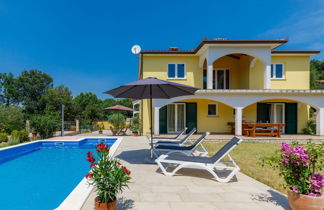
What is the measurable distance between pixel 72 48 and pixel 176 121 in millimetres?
27990

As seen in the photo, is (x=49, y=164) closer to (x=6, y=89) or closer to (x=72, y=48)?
(x=72, y=48)

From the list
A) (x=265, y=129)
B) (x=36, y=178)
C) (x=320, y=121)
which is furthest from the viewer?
(x=320, y=121)

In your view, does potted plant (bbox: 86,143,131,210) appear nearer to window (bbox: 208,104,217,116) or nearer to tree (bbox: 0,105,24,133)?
window (bbox: 208,104,217,116)

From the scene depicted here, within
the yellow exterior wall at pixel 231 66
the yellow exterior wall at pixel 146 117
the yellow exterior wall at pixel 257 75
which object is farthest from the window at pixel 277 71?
the yellow exterior wall at pixel 146 117

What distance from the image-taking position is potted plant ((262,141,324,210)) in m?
2.89

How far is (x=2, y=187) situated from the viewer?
556cm

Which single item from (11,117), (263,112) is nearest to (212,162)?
(263,112)

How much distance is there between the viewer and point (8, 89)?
3894 centimetres

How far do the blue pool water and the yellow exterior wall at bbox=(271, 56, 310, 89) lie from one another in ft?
54.0

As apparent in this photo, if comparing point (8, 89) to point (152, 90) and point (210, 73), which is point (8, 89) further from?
point (152, 90)

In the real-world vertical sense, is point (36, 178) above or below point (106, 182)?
below

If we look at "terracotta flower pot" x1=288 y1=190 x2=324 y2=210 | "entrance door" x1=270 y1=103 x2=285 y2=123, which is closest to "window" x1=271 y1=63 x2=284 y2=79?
"entrance door" x1=270 y1=103 x2=285 y2=123

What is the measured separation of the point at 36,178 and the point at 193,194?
532 cm

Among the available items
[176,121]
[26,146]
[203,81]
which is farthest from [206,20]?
[26,146]
